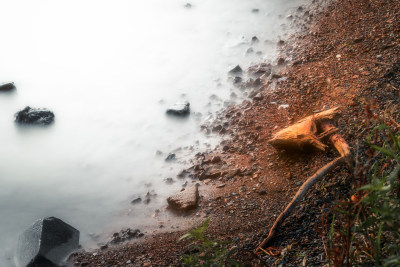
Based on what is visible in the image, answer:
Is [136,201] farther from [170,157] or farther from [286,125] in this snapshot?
[286,125]

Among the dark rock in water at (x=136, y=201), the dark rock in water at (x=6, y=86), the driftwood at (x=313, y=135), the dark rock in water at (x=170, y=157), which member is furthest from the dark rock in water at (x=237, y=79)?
the dark rock in water at (x=6, y=86)

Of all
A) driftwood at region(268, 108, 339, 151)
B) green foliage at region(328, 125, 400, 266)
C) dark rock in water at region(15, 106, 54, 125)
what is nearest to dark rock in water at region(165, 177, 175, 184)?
driftwood at region(268, 108, 339, 151)

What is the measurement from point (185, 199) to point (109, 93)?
6.95 ft

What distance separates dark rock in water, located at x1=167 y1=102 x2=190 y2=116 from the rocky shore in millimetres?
366

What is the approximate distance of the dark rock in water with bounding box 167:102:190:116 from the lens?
3.65 m

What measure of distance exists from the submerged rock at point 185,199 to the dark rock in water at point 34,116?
200 cm

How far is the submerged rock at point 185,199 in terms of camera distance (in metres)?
2.58

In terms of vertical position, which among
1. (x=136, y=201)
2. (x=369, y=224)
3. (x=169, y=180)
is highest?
(x=369, y=224)

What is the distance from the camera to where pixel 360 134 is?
2.23 m

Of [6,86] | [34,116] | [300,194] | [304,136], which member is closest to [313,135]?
[304,136]

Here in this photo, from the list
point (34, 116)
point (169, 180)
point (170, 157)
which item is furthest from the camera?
point (34, 116)

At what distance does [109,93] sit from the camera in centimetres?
423

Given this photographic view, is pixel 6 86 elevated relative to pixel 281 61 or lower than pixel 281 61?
lower

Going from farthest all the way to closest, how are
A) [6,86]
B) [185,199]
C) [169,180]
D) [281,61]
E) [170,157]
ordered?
1. [6,86]
2. [281,61]
3. [170,157]
4. [169,180]
5. [185,199]
